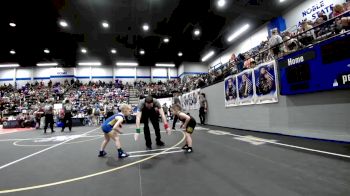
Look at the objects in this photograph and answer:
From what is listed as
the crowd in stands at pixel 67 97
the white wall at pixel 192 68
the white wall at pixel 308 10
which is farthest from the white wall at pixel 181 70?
the white wall at pixel 308 10

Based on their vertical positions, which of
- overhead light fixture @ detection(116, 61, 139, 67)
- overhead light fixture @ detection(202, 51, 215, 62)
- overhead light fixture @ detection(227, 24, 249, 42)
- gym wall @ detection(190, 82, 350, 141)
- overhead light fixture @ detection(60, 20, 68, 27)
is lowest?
gym wall @ detection(190, 82, 350, 141)

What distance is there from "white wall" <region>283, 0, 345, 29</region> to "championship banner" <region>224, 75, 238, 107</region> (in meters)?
7.26

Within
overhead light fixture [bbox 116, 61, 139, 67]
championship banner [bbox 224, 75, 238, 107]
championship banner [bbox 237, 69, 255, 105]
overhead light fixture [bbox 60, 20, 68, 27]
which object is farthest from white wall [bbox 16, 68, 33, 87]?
championship banner [bbox 237, 69, 255, 105]

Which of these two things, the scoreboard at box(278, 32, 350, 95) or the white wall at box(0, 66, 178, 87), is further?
the white wall at box(0, 66, 178, 87)

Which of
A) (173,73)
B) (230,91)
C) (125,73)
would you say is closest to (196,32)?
(230,91)

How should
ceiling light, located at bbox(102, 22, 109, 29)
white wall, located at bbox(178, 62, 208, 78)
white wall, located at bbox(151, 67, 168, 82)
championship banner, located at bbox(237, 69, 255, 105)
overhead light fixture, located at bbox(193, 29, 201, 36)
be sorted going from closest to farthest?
1. championship banner, located at bbox(237, 69, 255, 105)
2. ceiling light, located at bbox(102, 22, 109, 29)
3. overhead light fixture, located at bbox(193, 29, 201, 36)
4. white wall, located at bbox(178, 62, 208, 78)
5. white wall, located at bbox(151, 67, 168, 82)

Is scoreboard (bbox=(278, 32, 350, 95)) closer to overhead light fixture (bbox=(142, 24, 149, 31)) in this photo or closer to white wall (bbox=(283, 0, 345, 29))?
white wall (bbox=(283, 0, 345, 29))

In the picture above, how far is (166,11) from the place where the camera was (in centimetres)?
1457

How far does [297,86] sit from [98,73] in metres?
30.7

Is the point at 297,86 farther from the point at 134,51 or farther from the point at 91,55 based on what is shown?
the point at 91,55

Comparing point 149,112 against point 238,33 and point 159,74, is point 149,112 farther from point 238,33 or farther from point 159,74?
point 159,74

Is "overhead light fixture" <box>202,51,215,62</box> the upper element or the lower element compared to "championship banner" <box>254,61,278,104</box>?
upper

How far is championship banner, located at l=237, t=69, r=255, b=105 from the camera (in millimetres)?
8578

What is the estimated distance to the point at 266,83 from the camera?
7.62 m
